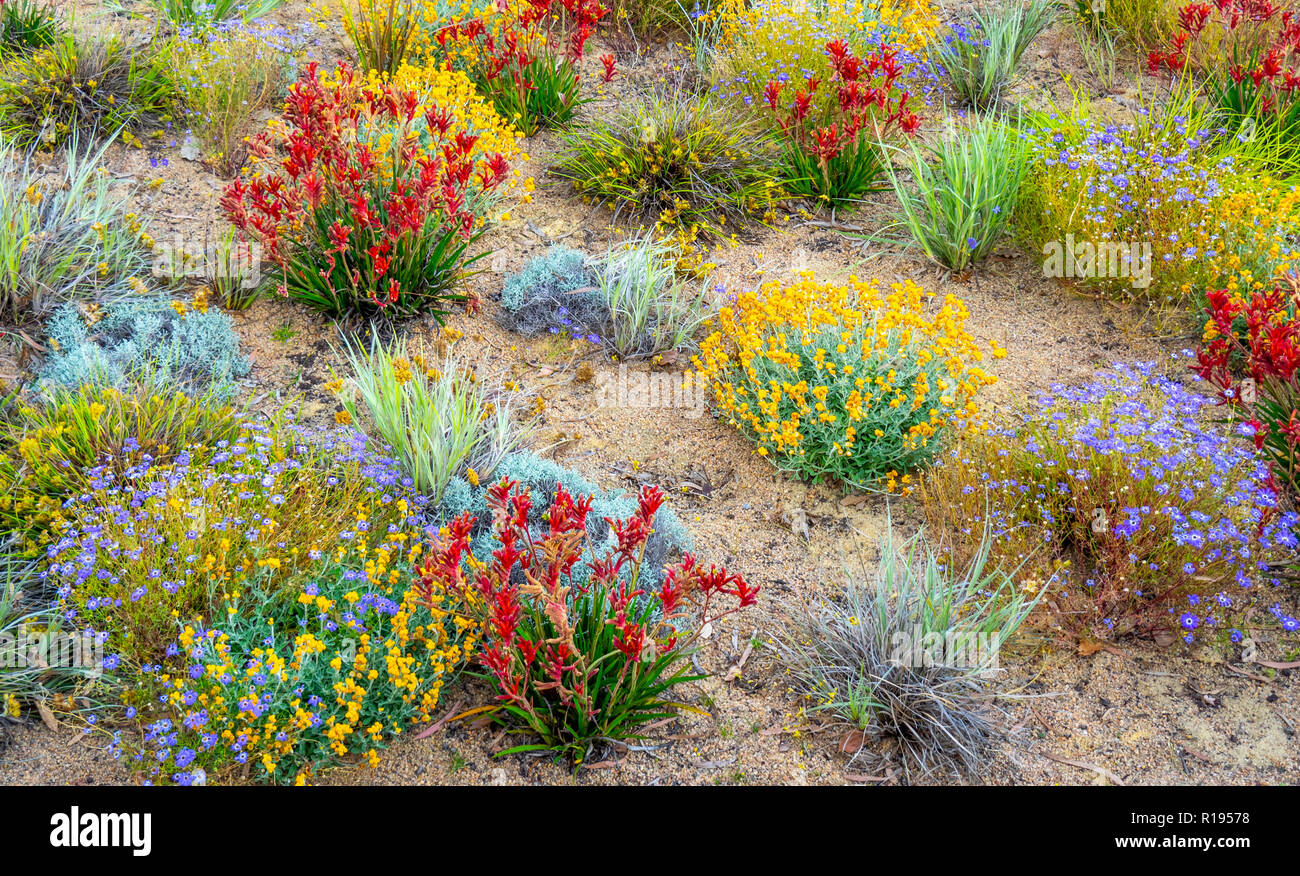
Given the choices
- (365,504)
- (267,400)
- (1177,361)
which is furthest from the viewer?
(1177,361)

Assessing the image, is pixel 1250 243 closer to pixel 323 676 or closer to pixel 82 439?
pixel 323 676

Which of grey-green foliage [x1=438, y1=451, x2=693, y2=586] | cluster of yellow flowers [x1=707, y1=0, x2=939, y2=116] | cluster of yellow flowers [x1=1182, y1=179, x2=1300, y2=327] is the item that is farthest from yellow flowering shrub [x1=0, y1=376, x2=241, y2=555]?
cluster of yellow flowers [x1=1182, y1=179, x2=1300, y2=327]

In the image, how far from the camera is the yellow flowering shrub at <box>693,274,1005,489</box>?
433 centimetres

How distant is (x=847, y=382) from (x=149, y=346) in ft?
10.5

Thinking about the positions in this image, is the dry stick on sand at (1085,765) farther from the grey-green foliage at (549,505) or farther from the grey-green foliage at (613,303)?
the grey-green foliage at (613,303)

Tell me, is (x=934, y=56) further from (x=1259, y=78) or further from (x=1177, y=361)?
(x=1177, y=361)

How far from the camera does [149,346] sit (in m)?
4.59

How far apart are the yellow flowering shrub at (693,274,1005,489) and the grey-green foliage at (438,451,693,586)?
0.67 metres

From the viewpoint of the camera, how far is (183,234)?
5.31 m

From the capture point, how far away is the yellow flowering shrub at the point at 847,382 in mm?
4332

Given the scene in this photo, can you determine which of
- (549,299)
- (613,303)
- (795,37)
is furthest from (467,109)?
(795,37)

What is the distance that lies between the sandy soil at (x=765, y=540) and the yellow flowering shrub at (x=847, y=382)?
0.20 metres

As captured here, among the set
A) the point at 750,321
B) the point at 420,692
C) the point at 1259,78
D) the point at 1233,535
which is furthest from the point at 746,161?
the point at 420,692

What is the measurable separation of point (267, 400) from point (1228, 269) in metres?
4.79
